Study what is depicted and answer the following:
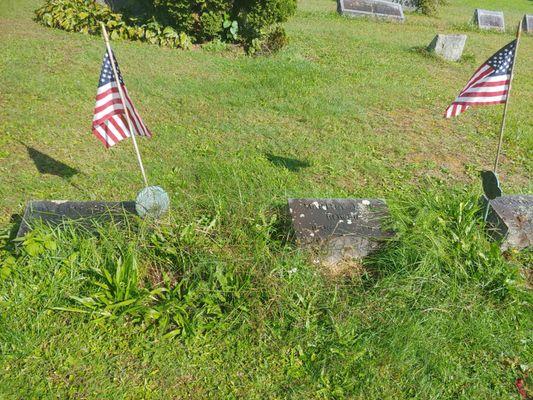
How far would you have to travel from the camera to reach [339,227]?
3.75m

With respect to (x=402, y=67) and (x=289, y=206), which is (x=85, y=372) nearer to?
(x=289, y=206)

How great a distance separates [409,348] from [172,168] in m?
3.38

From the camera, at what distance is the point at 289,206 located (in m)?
3.91

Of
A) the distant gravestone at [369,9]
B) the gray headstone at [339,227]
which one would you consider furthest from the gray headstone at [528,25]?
the gray headstone at [339,227]

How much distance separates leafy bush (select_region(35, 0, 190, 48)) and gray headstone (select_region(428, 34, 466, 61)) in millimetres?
5842

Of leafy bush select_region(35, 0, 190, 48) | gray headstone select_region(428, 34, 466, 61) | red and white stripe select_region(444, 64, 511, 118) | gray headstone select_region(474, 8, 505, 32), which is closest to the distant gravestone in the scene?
gray headstone select_region(474, 8, 505, 32)

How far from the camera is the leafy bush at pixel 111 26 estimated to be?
9047mm

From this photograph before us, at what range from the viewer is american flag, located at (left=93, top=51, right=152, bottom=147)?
3.50 m

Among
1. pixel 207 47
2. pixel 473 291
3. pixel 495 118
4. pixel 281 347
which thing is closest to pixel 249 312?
pixel 281 347

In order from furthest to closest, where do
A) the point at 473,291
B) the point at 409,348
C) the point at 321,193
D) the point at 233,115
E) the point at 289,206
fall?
1. the point at 233,115
2. the point at 321,193
3. the point at 289,206
4. the point at 473,291
5. the point at 409,348

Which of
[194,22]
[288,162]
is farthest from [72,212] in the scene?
[194,22]

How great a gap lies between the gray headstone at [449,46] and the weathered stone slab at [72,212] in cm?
899

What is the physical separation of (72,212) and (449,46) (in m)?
9.53

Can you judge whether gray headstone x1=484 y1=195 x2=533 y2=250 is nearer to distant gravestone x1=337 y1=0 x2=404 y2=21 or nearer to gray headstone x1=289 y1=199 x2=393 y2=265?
gray headstone x1=289 y1=199 x2=393 y2=265
